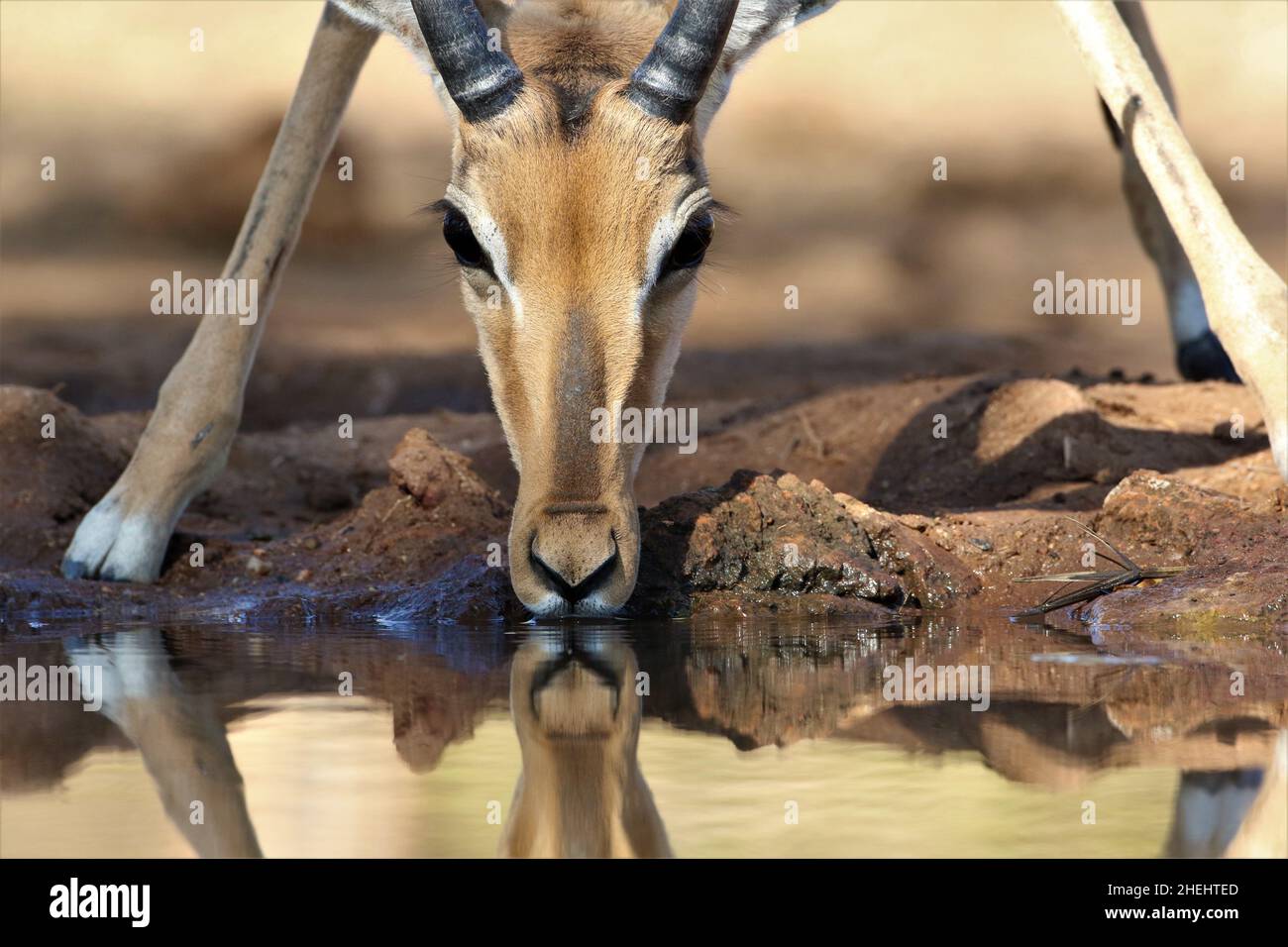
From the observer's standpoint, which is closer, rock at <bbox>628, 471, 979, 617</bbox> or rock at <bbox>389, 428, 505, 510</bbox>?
rock at <bbox>628, 471, 979, 617</bbox>

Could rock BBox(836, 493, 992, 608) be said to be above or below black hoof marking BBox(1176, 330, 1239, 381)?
below

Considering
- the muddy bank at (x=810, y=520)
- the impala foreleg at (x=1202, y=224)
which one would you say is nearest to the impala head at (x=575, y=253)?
the muddy bank at (x=810, y=520)

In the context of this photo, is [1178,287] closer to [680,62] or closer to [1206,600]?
[1206,600]

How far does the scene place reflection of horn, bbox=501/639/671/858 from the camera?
9.30 ft

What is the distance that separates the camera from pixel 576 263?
17.6ft

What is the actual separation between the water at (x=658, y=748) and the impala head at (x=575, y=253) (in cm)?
42

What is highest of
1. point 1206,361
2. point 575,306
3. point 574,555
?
point 1206,361

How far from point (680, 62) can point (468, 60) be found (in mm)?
735

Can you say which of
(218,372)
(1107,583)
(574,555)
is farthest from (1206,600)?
(218,372)

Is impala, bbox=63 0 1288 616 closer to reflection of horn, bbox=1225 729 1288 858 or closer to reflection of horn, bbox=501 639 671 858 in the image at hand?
reflection of horn, bbox=501 639 671 858

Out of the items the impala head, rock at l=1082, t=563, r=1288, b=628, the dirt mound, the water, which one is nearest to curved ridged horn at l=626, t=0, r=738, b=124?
the impala head

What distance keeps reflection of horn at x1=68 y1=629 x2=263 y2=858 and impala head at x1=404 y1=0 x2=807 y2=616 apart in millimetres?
1164

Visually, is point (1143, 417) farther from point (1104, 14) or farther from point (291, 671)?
point (291, 671)

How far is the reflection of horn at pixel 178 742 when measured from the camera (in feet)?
9.49
